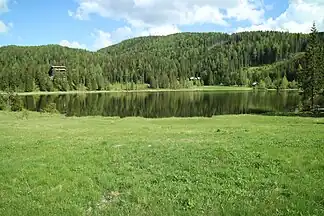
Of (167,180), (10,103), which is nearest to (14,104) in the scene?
(10,103)

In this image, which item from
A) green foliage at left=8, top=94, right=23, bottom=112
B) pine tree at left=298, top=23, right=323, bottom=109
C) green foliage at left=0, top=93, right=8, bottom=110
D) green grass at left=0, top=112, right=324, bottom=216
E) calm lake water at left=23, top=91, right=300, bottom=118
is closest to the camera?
green grass at left=0, top=112, right=324, bottom=216

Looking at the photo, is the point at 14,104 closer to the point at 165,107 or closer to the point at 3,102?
the point at 3,102

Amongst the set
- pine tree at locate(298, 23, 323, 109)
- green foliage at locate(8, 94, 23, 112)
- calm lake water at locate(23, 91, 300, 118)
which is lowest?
calm lake water at locate(23, 91, 300, 118)

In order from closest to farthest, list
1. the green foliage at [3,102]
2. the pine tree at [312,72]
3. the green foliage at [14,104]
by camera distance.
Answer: the pine tree at [312,72]
the green foliage at [3,102]
the green foliage at [14,104]

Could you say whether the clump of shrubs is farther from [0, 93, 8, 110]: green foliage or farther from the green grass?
the green grass

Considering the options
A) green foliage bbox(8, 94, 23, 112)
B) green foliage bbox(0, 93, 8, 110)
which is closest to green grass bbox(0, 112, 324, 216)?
green foliage bbox(0, 93, 8, 110)

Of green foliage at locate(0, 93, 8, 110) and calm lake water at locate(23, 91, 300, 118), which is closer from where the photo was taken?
green foliage at locate(0, 93, 8, 110)

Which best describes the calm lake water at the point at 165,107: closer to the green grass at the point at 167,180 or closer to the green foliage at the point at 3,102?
the green foliage at the point at 3,102

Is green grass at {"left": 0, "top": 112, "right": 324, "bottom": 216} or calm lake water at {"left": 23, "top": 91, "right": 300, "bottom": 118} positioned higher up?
green grass at {"left": 0, "top": 112, "right": 324, "bottom": 216}

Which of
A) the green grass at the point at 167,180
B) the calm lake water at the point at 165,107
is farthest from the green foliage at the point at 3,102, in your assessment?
the green grass at the point at 167,180

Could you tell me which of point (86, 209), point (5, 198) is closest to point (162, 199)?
point (86, 209)

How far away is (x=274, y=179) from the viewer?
14312mm

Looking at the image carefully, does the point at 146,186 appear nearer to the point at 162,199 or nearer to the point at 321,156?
the point at 162,199

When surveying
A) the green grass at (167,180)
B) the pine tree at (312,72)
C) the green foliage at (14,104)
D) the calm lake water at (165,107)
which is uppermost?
the pine tree at (312,72)
